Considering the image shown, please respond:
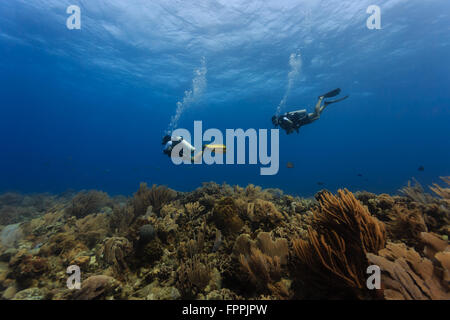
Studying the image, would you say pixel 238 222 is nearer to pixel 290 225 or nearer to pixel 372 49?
pixel 290 225

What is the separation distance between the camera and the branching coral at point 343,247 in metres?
2.15

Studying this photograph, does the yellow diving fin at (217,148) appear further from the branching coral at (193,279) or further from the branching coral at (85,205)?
the branching coral at (85,205)

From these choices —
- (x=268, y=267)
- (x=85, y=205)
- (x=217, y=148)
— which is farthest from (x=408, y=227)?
(x=85, y=205)

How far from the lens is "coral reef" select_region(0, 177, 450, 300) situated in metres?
2.08

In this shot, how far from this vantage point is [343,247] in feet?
7.33

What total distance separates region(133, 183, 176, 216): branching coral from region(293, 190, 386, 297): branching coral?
4.94 m

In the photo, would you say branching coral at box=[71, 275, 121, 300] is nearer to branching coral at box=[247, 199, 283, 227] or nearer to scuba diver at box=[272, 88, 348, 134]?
branching coral at box=[247, 199, 283, 227]

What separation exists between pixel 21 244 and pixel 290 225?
770 centimetres

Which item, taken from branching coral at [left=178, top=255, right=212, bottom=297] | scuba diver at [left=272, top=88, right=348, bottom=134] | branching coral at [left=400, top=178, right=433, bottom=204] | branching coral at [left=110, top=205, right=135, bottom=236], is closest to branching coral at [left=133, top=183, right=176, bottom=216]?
branching coral at [left=110, top=205, right=135, bottom=236]

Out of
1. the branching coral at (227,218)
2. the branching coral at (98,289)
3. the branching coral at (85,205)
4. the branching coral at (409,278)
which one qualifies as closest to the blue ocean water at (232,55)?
the branching coral at (85,205)

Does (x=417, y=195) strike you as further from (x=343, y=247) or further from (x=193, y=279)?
(x=193, y=279)

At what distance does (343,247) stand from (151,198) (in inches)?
230
